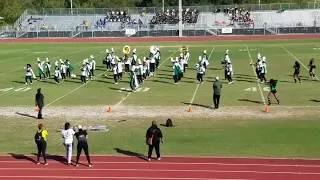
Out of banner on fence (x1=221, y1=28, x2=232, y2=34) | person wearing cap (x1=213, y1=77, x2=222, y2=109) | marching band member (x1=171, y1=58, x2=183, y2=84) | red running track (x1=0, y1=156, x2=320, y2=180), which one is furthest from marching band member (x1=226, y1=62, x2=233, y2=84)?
banner on fence (x1=221, y1=28, x2=232, y2=34)

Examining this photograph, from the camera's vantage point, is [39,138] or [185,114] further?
[185,114]

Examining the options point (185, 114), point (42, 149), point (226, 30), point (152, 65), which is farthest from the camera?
point (226, 30)

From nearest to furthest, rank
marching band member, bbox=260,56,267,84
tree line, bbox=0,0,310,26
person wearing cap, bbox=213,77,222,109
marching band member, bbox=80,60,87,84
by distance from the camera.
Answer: person wearing cap, bbox=213,77,222,109 → marching band member, bbox=260,56,267,84 → marching band member, bbox=80,60,87,84 → tree line, bbox=0,0,310,26

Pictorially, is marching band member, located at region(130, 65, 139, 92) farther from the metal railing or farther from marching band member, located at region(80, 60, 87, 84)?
the metal railing

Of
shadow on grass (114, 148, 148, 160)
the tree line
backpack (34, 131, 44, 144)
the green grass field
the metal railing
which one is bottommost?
shadow on grass (114, 148, 148, 160)

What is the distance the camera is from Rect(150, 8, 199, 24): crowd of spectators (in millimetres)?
84375

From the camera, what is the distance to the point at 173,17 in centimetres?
8500

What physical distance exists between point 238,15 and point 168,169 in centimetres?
7334

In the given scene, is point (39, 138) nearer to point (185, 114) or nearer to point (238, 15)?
point (185, 114)

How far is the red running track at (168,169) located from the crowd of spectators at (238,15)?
67.9 m

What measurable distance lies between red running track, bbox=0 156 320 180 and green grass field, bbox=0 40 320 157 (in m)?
0.95

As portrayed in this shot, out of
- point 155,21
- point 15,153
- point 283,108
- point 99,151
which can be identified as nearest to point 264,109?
point 283,108

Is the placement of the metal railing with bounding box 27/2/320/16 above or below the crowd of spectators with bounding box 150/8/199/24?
above

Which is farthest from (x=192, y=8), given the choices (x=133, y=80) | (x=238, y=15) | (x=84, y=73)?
(x=133, y=80)
